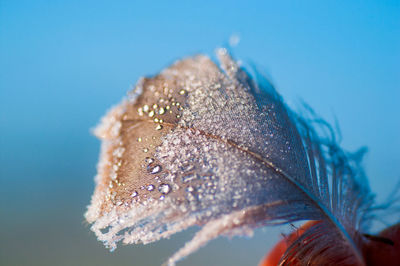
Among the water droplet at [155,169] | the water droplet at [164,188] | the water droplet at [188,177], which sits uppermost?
the water droplet at [155,169]

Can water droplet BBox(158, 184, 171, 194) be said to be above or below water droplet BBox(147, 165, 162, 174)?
below

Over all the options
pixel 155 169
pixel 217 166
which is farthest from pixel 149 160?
pixel 217 166

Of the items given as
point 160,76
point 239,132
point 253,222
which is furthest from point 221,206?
point 160,76

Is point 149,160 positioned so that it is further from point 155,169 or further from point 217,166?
point 217,166

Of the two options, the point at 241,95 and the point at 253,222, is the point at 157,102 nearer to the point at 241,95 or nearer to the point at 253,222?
the point at 241,95

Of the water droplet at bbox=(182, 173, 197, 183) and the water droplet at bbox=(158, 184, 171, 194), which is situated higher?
the water droplet at bbox=(158, 184, 171, 194)

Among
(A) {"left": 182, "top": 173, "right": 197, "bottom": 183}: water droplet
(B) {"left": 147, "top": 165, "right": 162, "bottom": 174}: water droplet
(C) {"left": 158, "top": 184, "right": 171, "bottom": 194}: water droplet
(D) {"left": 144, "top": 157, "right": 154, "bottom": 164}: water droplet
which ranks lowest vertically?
(A) {"left": 182, "top": 173, "right": 197, "bottom": 183}: water droplet
